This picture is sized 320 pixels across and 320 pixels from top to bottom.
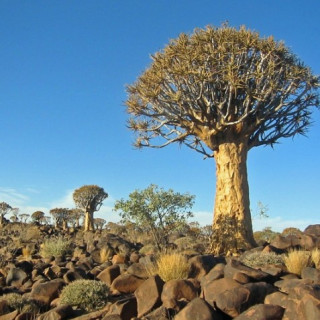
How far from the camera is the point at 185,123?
12.2 meters

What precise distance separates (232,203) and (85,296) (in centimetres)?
585

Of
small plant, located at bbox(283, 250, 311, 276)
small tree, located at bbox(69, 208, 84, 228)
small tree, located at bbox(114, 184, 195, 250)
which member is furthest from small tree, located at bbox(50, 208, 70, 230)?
small plant, located at bbox(283, 250, 311, 276)

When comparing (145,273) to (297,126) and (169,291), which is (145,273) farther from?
(297,126)

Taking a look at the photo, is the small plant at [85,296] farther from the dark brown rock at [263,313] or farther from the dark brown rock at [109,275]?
the dark brown rock at [263,313]

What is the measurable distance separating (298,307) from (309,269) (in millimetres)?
2056

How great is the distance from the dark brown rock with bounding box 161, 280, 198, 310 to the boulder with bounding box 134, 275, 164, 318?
0.38ft

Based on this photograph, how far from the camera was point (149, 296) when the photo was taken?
18.2ft

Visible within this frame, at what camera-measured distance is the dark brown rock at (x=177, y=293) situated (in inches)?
205

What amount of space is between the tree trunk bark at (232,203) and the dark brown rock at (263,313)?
6.47 metres

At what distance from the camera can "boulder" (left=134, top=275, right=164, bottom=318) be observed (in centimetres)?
539

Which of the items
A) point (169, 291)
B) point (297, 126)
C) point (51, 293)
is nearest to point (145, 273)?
point (51, 293)

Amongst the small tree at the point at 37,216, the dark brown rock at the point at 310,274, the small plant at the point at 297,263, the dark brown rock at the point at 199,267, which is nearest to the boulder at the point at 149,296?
the dark brown rock at the point at 199,267

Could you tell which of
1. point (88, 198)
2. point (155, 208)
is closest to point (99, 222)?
point (88, 198)

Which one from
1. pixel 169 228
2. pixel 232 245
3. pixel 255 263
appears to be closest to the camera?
pixel 255 263
